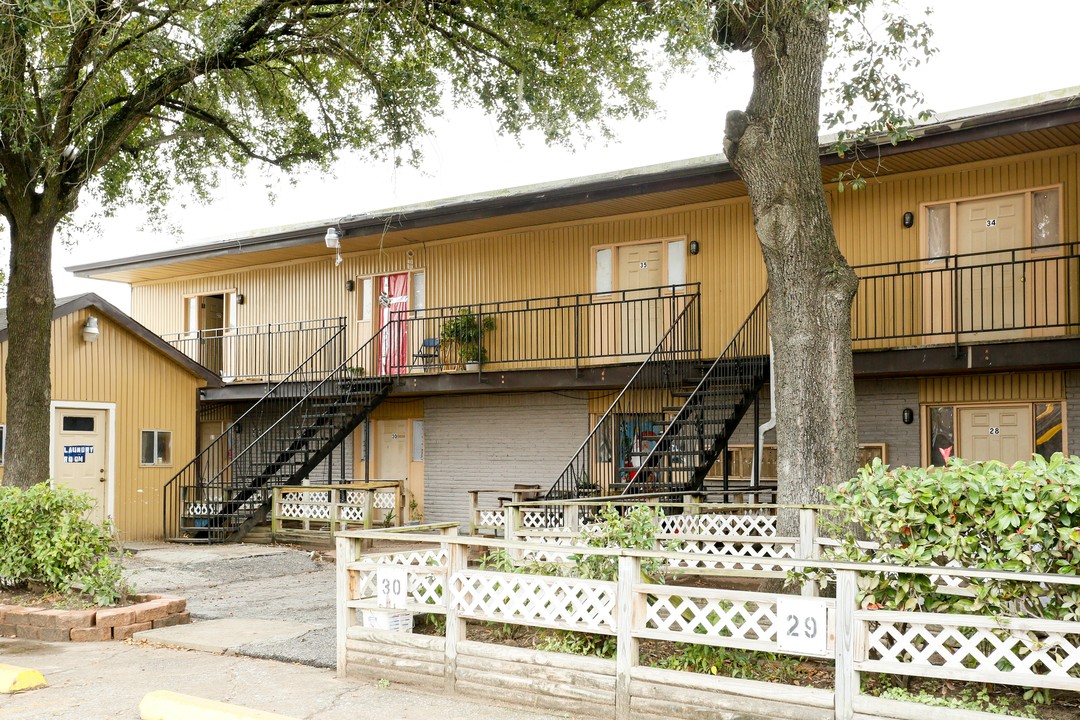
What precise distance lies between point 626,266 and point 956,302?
19.6 ft

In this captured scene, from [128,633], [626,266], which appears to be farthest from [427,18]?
[128,633]

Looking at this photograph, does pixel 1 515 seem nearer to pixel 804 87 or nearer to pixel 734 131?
pixel 734 131

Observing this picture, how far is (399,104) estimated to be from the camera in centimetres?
1507

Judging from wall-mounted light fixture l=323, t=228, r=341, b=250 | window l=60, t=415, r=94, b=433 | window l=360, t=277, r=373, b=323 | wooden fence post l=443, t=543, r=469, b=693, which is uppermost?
wall-mounted light fixture l=323, t=228, r=341, b=250

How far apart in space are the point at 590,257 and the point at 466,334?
2752 millimetres

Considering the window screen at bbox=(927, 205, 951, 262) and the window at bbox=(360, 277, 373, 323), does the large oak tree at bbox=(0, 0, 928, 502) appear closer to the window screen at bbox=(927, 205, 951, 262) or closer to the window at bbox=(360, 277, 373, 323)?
the window screen at bbox=(927, 205, 951, 262)

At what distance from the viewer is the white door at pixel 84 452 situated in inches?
701

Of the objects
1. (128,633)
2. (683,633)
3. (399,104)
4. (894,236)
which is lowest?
(128,633)

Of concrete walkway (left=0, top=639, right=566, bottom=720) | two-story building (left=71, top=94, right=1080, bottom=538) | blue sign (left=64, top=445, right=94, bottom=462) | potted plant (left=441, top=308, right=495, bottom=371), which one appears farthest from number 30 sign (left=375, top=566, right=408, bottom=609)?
blue sign (left=64, top=445, right=94, bottom=462)

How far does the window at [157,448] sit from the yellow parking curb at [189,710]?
13583mm

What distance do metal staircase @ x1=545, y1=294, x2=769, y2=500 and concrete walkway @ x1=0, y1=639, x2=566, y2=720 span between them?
5768 millimetres

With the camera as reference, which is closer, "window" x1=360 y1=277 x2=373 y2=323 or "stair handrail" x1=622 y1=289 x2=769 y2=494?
"stair handrail" x1=622 y1=289 x2=769 y2=494

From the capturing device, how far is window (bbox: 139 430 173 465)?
64.0ft

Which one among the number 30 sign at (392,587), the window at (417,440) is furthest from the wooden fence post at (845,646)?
the window at (417,440)
